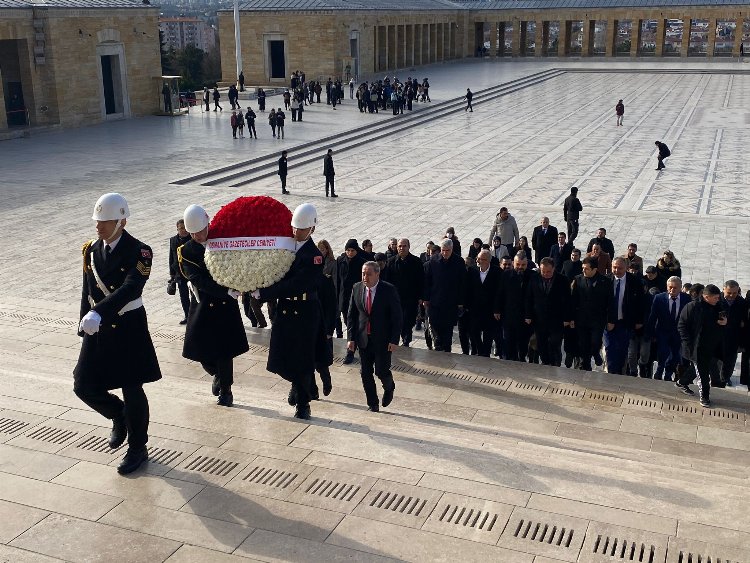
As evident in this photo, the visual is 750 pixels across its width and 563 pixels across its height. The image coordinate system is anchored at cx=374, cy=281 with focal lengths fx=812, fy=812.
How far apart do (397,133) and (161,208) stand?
13946 millimetres

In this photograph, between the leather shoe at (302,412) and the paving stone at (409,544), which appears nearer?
the paving stone at (409,544)

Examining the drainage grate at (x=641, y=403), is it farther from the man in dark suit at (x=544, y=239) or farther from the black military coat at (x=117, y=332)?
the man in dark suit at (x=544, y=239)

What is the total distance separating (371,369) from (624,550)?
10.1ft

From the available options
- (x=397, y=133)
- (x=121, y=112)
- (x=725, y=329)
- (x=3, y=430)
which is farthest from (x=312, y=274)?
(x=121, y=112)

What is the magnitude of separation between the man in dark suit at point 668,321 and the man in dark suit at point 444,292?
1976mm

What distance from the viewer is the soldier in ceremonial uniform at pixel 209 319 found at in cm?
560

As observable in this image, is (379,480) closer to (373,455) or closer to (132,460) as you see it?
(373,455)

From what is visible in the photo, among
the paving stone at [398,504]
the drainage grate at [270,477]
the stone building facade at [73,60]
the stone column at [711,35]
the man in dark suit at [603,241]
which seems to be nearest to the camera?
the paving stone at [398,504]

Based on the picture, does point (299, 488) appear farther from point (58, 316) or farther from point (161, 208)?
point (161, 208)

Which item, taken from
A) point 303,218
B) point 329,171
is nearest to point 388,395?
point 303,218

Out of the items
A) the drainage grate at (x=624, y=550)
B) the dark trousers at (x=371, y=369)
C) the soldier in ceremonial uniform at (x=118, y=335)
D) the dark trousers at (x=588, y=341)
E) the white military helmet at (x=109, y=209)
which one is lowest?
the dark trousers at (x=588, y=341)

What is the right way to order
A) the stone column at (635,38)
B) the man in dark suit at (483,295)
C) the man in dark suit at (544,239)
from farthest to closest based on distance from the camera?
the stone column at (635,38) < the man in dark suit at (544,239) < the man in dark suit at (483,295)

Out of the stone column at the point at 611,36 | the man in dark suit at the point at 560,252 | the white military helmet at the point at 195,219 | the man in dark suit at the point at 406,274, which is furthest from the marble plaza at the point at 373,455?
the stone column at the point at 611,36

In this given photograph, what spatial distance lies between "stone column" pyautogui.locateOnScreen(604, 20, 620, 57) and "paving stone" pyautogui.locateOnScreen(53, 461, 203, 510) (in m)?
62.4
